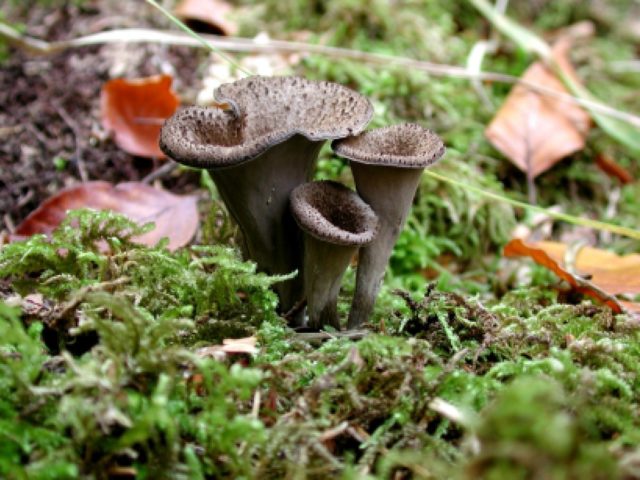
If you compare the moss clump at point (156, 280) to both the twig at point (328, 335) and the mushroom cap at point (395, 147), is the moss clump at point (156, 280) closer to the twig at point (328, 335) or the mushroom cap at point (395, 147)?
the twig at point (328, 335)

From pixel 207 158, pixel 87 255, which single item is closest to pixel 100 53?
pixel 87 255

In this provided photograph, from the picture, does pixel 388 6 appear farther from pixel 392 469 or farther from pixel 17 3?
pixel 392 469

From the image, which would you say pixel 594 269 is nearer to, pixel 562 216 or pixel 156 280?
pixel 562 216

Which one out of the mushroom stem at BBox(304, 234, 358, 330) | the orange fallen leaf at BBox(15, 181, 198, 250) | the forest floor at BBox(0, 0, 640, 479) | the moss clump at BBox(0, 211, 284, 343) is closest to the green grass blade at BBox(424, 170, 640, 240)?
the forest floor at BBox(0, 0, 640, 479)

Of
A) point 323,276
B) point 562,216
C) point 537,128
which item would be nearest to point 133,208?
point 323,276

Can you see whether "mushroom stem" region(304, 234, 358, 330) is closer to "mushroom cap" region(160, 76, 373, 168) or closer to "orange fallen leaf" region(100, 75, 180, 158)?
"mushroom cap" region(160, 76, 373, 168)

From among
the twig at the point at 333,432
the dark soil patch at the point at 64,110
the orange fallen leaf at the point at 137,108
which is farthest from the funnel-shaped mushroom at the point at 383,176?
the orange fallen leaf at the point at 137,108

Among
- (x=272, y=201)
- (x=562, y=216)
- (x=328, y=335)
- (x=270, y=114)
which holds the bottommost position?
(x=328, y=335)
